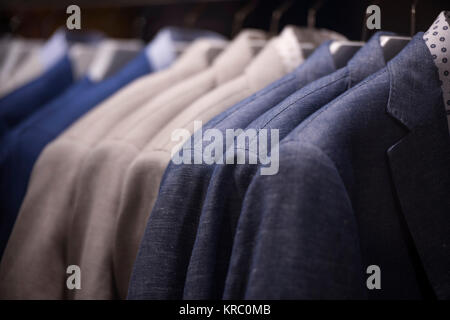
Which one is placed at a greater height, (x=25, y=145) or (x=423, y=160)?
(x=25, y=145)

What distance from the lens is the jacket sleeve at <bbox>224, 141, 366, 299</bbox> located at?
1.37ft

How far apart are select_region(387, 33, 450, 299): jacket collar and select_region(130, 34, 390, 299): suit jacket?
0.06 metres

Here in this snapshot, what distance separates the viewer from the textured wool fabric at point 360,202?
0.42 meters

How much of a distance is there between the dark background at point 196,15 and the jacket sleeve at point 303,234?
1.12 feet

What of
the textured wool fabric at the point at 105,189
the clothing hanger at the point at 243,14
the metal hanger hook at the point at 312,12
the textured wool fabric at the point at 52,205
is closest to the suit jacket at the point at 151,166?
the textured wool fabric at the point at 105,189

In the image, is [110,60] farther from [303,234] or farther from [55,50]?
[303,234]

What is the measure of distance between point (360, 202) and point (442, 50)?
0.23m

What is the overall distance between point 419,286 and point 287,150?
0.84 ft

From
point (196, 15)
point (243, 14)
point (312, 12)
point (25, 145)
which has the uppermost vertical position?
point (196, 15)

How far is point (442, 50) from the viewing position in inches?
21.5

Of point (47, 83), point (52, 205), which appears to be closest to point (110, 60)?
point (47, 83)

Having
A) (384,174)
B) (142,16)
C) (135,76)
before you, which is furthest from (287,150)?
(142,16)

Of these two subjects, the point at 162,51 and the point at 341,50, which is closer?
the point at 341,50

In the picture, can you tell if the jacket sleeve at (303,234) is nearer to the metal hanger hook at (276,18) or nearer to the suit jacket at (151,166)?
the suit jacket at (151,166)
